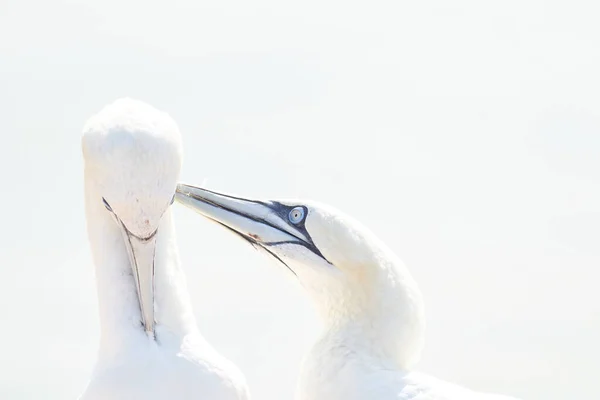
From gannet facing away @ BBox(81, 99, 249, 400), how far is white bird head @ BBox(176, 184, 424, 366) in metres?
0.79

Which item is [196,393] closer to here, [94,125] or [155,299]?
[155,299]

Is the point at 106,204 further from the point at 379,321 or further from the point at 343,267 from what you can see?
the point at 379,321

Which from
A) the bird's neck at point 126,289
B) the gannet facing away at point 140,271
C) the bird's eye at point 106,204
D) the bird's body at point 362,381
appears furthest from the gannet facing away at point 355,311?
the bird's eye at point 106,204

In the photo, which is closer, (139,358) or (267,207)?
(139,358)

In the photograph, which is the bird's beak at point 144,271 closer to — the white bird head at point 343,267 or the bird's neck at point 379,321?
the white bird head at point 343,267

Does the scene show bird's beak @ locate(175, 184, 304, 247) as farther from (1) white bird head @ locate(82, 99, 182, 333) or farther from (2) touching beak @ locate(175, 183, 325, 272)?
(1) white bird head @ locate(82, 99, 182, 333)

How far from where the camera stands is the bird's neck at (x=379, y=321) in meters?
10.6

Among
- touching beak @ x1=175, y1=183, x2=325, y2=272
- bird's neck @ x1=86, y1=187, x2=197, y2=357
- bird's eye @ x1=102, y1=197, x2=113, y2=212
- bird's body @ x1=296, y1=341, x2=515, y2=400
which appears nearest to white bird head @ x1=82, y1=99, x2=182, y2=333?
bird's eye @ x1=102, y1=197, x2=113, y2=212

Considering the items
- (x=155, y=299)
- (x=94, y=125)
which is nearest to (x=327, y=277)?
(x=155, y=299)

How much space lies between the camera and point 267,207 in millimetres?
11203

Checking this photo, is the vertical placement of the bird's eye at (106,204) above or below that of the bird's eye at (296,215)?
below

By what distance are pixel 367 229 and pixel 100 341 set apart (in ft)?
6.43

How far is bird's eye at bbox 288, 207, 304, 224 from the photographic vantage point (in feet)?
35.9

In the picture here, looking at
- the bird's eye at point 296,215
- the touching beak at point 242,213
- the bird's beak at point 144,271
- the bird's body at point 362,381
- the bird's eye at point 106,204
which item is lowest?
the bird's body at point 362,381
